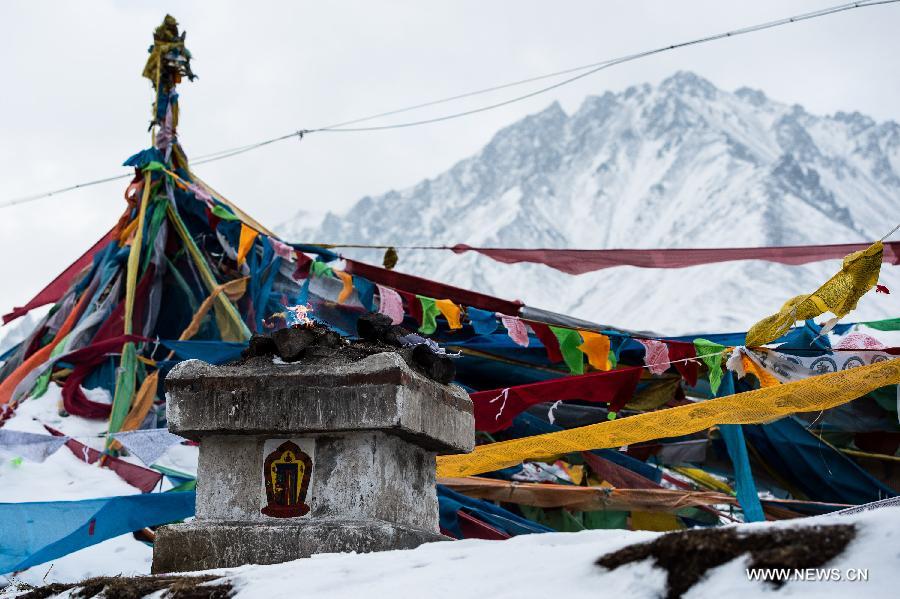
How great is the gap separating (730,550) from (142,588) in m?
2.26

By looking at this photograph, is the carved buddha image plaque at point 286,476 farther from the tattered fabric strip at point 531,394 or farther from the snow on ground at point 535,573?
the tattered fabric strip at point 531,394

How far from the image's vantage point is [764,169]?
65.4 metres

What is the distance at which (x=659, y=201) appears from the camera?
67.4 m

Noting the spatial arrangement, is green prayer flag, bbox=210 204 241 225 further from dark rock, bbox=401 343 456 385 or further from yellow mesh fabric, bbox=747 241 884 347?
dark rock, bbox=401 343 456 385

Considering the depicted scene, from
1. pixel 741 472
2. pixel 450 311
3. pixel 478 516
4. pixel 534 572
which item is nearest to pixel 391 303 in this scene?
pixel 450 311

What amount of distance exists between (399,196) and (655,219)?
93.8ft

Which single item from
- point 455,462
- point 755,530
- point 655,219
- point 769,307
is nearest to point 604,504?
point 455,462

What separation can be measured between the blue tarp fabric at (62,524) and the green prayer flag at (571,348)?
4032 mm

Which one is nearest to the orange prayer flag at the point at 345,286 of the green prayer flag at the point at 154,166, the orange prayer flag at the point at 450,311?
the orange prayer flag at the point at 450,311

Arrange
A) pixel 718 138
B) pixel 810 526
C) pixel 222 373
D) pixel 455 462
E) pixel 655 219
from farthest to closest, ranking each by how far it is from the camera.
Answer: pixel 718 138, pixel 655 219, pixel 455 462, pixel 222 373, pixel 810 526

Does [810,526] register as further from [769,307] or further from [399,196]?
[399,196]
